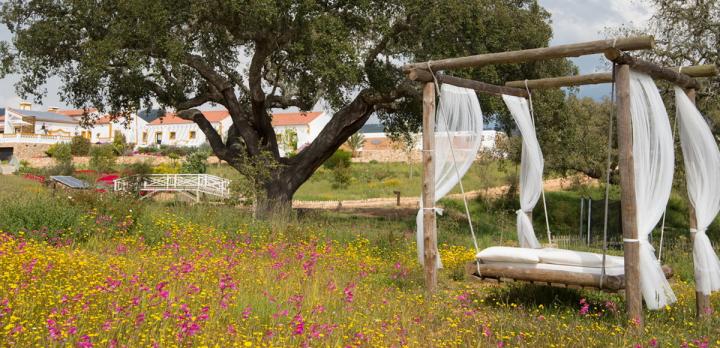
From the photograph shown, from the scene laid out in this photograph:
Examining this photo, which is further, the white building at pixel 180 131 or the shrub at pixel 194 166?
the white building at pixel 180 131

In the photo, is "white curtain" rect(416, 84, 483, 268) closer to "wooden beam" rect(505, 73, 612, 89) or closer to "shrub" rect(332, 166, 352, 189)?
"wooden beam" rect(505, 73, 612, 89)

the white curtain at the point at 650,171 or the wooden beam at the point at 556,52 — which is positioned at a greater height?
the wooden beam at the point at 556,52

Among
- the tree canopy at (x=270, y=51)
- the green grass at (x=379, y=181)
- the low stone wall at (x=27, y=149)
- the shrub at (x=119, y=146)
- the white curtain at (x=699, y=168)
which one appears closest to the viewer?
the white curtain at (x=699, y=168)

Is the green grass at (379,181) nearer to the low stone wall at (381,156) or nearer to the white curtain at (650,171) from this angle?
the low stone wall at (381,156)

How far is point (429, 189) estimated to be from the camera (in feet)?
25.9

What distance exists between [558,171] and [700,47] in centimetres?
655

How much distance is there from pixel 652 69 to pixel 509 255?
8.11ft

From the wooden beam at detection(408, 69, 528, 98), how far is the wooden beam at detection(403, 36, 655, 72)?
9 centimetres

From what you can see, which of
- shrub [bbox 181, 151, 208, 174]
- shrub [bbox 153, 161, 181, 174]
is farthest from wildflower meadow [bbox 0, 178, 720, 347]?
shrub [bbox 153, 161, 181, 174]

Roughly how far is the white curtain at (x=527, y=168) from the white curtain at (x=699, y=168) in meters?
1.82

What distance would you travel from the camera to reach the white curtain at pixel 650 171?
6297mm

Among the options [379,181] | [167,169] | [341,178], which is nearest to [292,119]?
[167,169]

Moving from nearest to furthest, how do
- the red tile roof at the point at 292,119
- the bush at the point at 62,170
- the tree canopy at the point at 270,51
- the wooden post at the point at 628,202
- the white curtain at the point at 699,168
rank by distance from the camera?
1. the wooden post at the point at 628,202
2. the white curtain at the point at 699,168
3. the tree canopy at the point at 270,51
4. the bush at the point at 62,170
5. the red tile roof at the point at 292,119

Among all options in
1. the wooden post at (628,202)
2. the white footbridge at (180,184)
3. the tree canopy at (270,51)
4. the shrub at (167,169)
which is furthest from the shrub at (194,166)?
the wooden post at (628,202)
